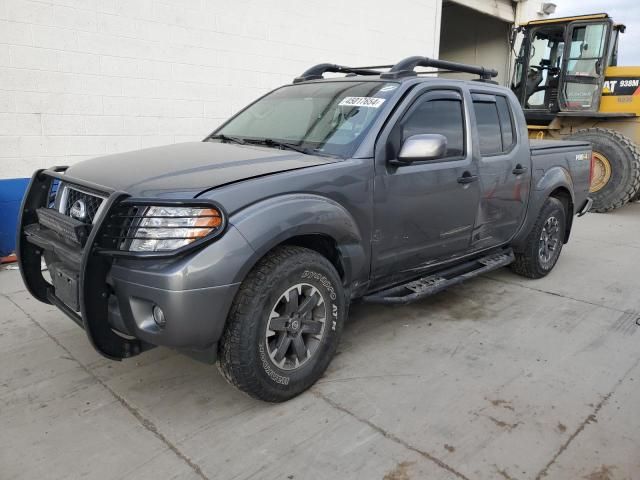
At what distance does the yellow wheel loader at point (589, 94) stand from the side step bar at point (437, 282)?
17.2 ft

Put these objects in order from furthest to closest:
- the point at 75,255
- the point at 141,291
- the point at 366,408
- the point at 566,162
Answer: the point at 566,162
the point at 366,408
the point at 75,255
the point at 141,291

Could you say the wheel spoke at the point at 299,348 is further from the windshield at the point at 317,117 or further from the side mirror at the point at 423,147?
the side mirror at the point at 423,147

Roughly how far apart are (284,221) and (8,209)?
4062 mm

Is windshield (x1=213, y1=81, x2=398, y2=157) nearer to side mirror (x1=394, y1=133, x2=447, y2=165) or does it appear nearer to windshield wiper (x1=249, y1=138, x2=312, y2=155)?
windshield wiper (x1=249, y1=138, x2=312, y2=155)

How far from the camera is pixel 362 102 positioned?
3.45 meters

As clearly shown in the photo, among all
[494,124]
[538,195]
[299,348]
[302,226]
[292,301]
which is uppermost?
[494,124]

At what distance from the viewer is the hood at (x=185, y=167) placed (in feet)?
8.41

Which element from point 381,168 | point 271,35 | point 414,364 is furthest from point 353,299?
point 271,35

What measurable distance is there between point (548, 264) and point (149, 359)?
13.0 feet

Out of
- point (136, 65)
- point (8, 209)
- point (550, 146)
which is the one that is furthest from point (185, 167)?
point (136, 65)

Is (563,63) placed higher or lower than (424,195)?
higher

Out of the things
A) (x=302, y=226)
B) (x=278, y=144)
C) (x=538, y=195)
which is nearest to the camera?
(x=302, y=226)

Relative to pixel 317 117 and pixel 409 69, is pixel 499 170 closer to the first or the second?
pixel 409 69

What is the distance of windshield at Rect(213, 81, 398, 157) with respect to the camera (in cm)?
330
